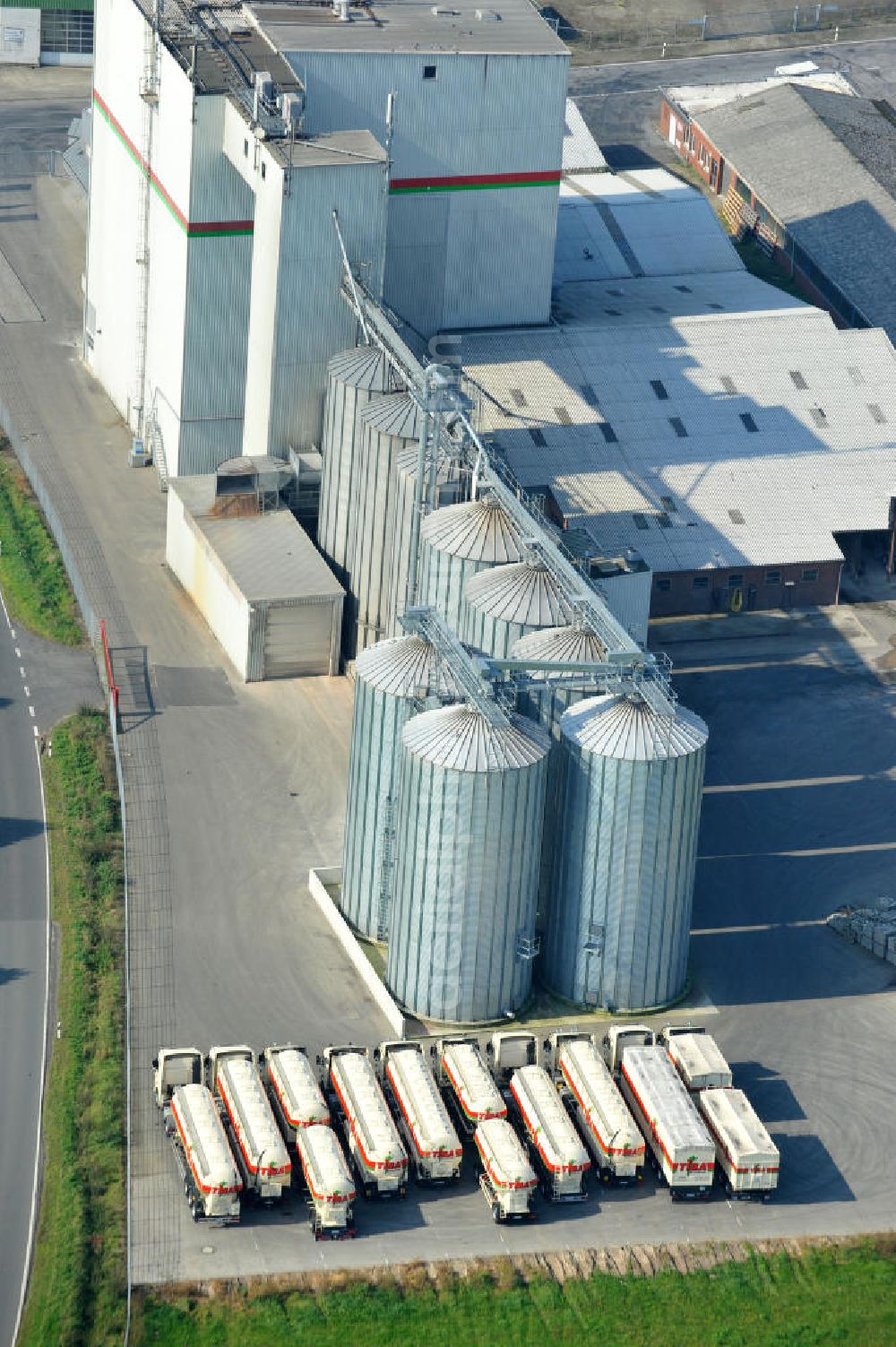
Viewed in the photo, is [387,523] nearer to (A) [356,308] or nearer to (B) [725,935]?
(A) [356,308]

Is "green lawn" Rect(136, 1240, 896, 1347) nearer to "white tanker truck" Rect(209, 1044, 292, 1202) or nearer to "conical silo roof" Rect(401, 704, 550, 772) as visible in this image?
"white tanker truck" Rect(209, 1044, 292, 1202)

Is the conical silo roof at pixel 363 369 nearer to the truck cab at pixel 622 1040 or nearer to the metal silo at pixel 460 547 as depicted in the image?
the metal silo at pixel 460 547

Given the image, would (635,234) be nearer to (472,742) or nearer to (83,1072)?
(472,742)

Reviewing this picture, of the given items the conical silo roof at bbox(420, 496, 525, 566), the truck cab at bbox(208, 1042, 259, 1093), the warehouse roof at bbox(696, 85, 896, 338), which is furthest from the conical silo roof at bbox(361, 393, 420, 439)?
the warehouse roof at bbox(696, 85, 896, 338)

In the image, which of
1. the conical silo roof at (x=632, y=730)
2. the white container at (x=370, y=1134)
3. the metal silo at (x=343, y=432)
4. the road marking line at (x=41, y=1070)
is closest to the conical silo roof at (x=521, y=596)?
the conical silo roof at (x=632, y=730)

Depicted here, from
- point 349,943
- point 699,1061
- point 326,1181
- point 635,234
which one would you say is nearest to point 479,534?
point 349,943

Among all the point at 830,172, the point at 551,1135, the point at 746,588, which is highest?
the point at 830,172

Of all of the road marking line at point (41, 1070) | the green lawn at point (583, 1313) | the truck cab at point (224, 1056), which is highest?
the truck cab at point (224, 1056)
